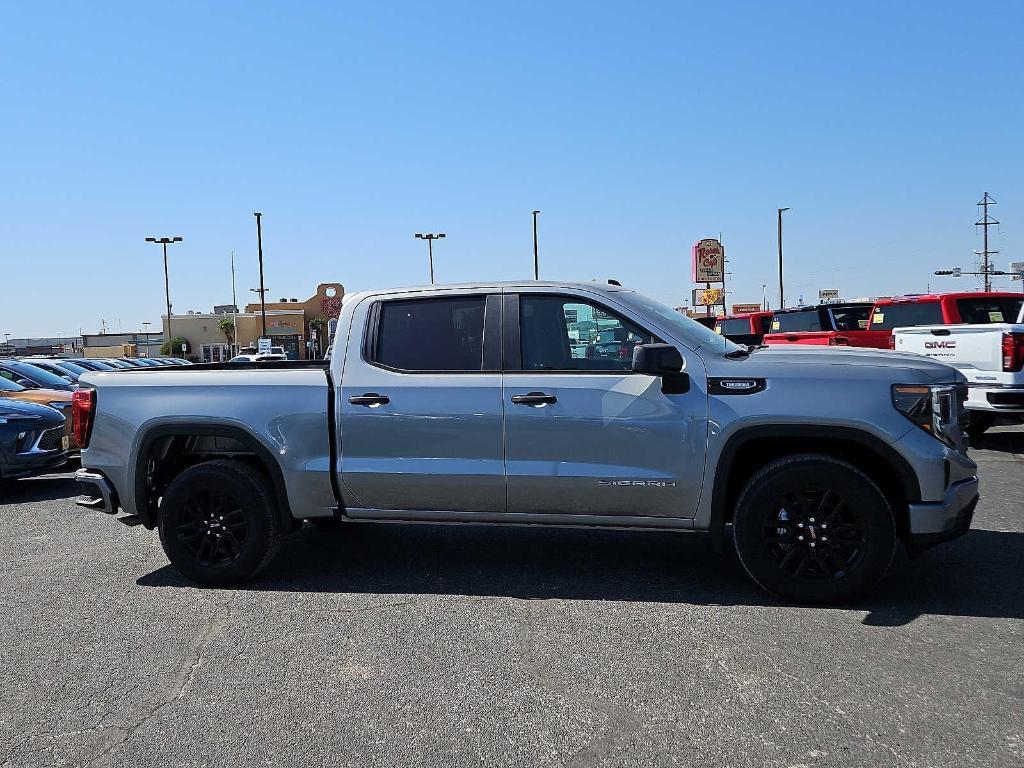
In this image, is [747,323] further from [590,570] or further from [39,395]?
[590,570]

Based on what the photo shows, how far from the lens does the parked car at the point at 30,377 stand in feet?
43.2

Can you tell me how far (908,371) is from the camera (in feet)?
15.6

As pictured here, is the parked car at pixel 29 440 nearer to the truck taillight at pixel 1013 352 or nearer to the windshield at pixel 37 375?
the windshield at pixel 37 375

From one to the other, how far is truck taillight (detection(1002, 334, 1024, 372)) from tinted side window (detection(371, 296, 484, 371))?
7.80 meters

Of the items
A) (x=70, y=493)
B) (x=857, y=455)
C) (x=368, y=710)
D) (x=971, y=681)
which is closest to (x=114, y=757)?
(x=368, y=710)

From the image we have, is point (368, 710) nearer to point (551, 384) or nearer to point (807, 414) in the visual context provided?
point (551, 384)

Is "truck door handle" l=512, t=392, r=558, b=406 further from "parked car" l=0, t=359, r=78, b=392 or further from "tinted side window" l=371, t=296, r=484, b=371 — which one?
"parked car" l=0, t=359, r=78, b=392

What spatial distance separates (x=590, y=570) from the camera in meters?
5.68

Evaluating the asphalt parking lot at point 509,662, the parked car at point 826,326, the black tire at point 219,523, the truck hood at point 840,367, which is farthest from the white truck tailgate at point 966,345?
the black tire at point 219,523

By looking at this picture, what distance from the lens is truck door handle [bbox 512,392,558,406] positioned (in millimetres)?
5012

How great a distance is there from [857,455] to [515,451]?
6.47 feet

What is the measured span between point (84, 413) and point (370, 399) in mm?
2010

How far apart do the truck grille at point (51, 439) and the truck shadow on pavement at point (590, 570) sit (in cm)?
438

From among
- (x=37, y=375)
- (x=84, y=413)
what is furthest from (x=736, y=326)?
(x=84, y=413)
